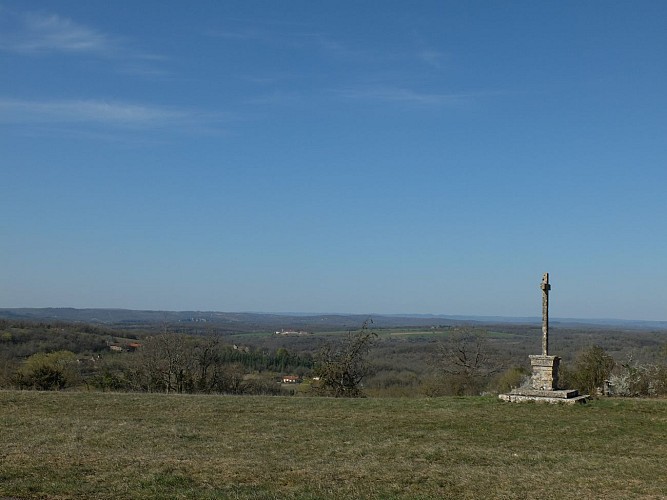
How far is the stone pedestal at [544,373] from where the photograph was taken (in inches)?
776

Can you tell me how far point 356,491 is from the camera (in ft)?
28.8

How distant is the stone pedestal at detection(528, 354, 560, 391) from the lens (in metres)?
19.7

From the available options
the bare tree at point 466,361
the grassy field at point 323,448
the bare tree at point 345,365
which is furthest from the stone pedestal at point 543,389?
the bare tree at point 466,361

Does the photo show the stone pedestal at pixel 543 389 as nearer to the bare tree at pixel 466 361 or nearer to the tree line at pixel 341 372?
the tree line at pixel 341 372

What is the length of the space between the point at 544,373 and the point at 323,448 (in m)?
10.1

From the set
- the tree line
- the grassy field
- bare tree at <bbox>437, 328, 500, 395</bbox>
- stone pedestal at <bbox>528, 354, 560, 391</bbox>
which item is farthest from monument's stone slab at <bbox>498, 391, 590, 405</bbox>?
bare tree at <bbox>437, 328, 500, 395</bbox>

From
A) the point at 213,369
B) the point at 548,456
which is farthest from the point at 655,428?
the point at 213,369

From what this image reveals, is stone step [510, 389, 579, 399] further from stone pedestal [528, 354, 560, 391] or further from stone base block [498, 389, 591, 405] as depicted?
stone pedestal [528, 354, 560, 391]

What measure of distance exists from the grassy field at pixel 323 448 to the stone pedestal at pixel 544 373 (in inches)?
56.8

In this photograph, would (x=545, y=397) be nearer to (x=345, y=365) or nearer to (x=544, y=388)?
(x=544, y=388)

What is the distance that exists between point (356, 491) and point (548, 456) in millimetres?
4778

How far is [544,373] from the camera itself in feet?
65.0

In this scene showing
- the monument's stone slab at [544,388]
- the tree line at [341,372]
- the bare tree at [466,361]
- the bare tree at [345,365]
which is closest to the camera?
the monument's stone slab at [544,388]

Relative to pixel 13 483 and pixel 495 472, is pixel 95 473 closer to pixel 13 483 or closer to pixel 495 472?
pixel 13 483
